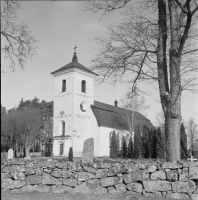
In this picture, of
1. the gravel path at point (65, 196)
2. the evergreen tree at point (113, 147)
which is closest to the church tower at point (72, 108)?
the evergreen tree at point (113, 147)

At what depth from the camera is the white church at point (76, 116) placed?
34.0 m

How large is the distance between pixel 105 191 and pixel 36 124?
30.6 metres

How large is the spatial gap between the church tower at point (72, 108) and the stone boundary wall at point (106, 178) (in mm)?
25436

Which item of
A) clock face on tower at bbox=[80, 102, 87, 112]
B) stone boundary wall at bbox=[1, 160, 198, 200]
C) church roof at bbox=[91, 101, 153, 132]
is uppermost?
clock face on tower at bbox=[80, 102, 87, 112]

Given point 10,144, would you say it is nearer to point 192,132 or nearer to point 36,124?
point 36,124

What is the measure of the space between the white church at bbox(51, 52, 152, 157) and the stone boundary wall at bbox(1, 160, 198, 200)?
25.4 meters

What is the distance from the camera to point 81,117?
35.3 meters

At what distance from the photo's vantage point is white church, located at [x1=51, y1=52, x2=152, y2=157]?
34.0 meters

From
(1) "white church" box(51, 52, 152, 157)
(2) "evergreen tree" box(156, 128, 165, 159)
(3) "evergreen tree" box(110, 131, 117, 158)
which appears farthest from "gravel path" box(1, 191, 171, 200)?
(3) "evergreen tree" box(110, 131, 117, 158)

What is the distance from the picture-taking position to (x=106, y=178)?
7.25 m

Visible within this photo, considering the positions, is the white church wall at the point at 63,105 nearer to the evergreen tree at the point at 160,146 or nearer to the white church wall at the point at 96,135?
the white church wall at the point at 96,135

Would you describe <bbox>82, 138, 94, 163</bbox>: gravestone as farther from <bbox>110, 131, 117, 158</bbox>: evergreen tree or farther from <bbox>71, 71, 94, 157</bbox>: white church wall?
<bbox>110, 131, 117, 158</bbox>: evergreen tree

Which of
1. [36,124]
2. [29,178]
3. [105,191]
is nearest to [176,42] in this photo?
[105,191]

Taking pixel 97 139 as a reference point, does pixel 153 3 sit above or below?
above
